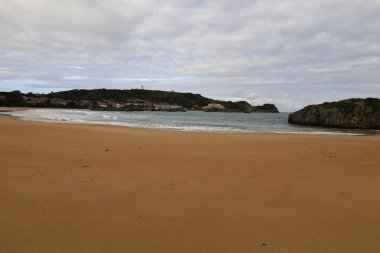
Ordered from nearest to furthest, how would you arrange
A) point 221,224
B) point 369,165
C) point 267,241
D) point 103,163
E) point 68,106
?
point 267,241
point 221,224
point 103,163
point 369,165
point 68,106

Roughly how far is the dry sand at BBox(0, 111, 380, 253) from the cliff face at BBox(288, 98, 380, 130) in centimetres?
3688

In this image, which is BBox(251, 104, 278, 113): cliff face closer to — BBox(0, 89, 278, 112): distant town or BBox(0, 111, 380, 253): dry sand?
BBox(0, 89, 278, 112): distant town

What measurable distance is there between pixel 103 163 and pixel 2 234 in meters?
4.34

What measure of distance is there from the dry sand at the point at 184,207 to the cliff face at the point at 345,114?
3688 centimetres

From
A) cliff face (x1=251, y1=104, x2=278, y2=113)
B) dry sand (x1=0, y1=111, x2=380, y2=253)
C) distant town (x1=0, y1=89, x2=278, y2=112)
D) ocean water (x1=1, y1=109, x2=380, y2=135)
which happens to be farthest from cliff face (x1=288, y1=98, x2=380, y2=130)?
cliff face (x1=251, y1=104, x2=278, y2=113)

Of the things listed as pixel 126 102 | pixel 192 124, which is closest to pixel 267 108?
pixel 126 102

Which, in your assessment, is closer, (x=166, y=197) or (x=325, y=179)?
(x=166, y=197)

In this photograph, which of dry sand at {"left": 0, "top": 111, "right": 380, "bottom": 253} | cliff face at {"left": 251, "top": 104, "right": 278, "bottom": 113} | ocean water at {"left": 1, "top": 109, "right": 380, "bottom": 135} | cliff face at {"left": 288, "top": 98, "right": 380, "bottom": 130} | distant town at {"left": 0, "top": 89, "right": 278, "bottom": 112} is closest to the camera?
dry sand at {"left": 0, "top": 111, "right": 380, "bottom": 253}

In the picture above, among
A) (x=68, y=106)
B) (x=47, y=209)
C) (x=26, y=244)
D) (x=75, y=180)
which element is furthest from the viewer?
(x=68, y=106)

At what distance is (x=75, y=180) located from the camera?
19.6 feet

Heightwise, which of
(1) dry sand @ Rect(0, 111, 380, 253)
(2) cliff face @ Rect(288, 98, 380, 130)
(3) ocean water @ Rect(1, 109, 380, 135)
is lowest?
(3) ocean water @ Rect(1, 109, 380, 135)

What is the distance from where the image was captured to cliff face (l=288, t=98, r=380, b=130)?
4066 centimetres

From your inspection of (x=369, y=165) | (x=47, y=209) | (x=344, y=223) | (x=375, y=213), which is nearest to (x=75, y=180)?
(x=47, y=209)

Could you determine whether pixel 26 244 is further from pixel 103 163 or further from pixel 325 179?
pixel 325 179
